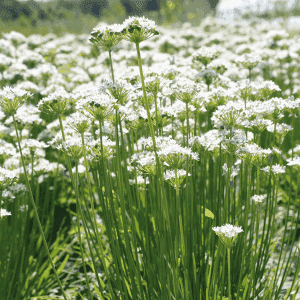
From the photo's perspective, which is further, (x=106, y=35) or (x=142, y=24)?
(x=106, y=35)

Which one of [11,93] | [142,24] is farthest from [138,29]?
[11,93]

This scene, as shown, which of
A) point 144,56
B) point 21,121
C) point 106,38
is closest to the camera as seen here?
point 106,38

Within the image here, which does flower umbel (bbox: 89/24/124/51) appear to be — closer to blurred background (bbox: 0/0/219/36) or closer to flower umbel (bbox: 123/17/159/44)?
flower umbel (bbox: 123/17/159/44)

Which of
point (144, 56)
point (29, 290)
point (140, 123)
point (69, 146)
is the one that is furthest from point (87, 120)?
point (144, 56)

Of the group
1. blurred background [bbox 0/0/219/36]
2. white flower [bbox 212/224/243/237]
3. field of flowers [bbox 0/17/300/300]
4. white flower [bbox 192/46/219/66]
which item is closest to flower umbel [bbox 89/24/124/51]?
field of flowers [bbox 0/17/300/300]

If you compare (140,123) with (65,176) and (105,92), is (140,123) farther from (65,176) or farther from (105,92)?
(65,176)

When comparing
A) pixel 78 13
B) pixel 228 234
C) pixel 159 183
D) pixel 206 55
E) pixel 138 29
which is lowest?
pixel 228 234

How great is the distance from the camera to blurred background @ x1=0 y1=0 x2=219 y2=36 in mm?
13915

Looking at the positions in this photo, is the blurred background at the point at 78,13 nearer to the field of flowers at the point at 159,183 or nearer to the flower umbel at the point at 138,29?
the field of flowers at the point at 159,183

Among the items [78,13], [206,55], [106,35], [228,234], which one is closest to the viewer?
[228,234]

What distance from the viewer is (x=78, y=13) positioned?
26203 mm

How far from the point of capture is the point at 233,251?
247cm

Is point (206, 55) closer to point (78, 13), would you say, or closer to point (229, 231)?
point (229, 231)

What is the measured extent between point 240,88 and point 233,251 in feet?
4.04
